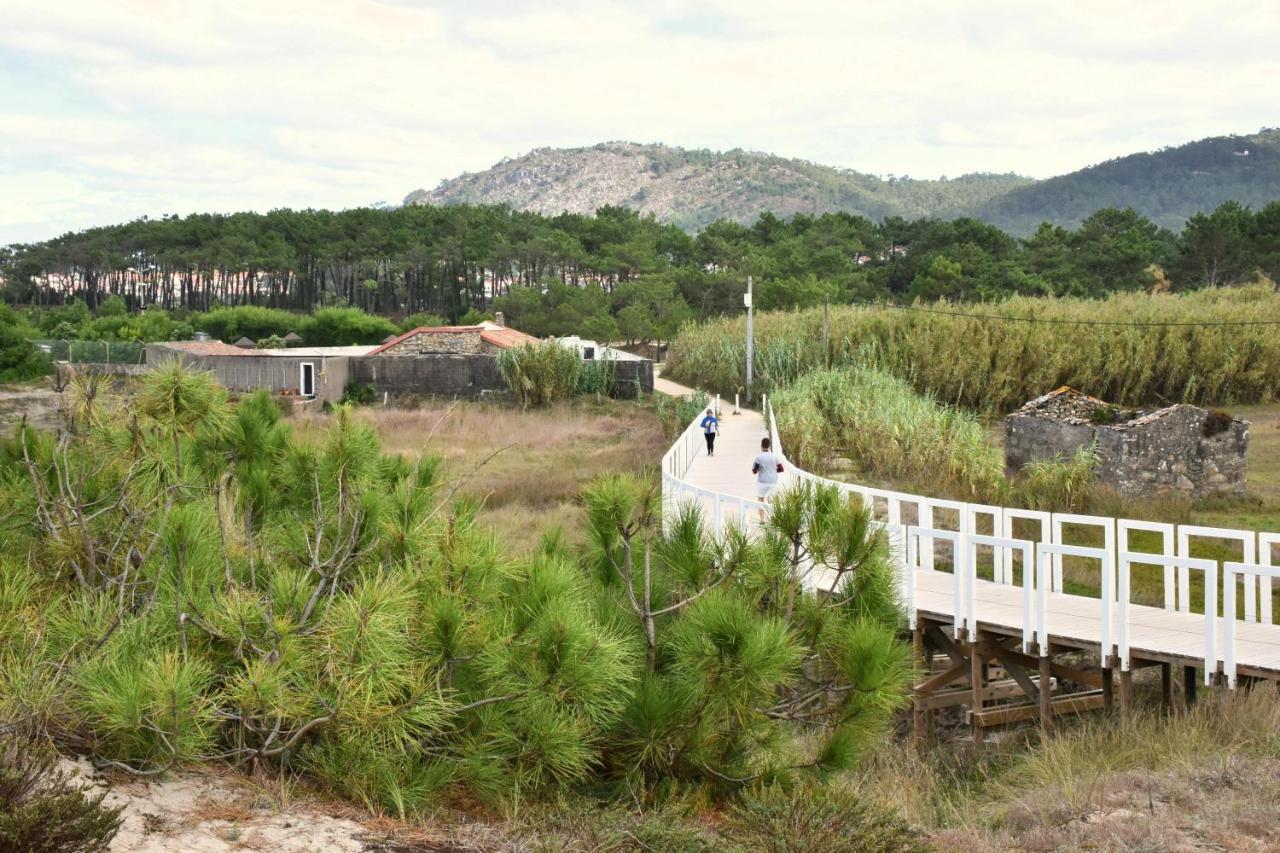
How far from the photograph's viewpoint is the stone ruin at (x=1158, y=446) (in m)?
18.8

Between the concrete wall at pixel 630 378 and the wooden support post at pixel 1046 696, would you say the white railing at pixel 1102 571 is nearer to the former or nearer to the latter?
the wooden support post at pixel 1046 696

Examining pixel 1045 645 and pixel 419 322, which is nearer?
pixel 1045 645

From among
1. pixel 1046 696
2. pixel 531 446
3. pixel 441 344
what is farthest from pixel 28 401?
pixel 1046 696

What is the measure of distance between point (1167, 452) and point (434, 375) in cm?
2683

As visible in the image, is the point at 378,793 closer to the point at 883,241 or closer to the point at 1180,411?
the point at 1180,411

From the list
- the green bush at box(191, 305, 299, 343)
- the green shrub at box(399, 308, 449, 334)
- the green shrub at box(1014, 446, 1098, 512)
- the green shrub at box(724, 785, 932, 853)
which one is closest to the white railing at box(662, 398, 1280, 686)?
the green shrub at box(724, 785, 932, 853)

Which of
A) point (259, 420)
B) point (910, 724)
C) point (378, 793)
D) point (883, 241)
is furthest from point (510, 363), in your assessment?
point (883, 241)

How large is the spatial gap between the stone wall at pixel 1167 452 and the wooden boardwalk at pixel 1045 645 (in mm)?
7320

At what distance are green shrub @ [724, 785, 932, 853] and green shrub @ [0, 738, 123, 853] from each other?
224cm

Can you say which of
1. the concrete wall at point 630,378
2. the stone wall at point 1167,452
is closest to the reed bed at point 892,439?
the stone wall at point 1167,452

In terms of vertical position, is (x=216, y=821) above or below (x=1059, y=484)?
above

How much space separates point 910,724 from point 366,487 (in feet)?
24.0

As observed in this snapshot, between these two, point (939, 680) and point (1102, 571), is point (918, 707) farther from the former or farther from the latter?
point (1102, 571)

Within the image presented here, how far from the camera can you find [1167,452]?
18.9 metres
